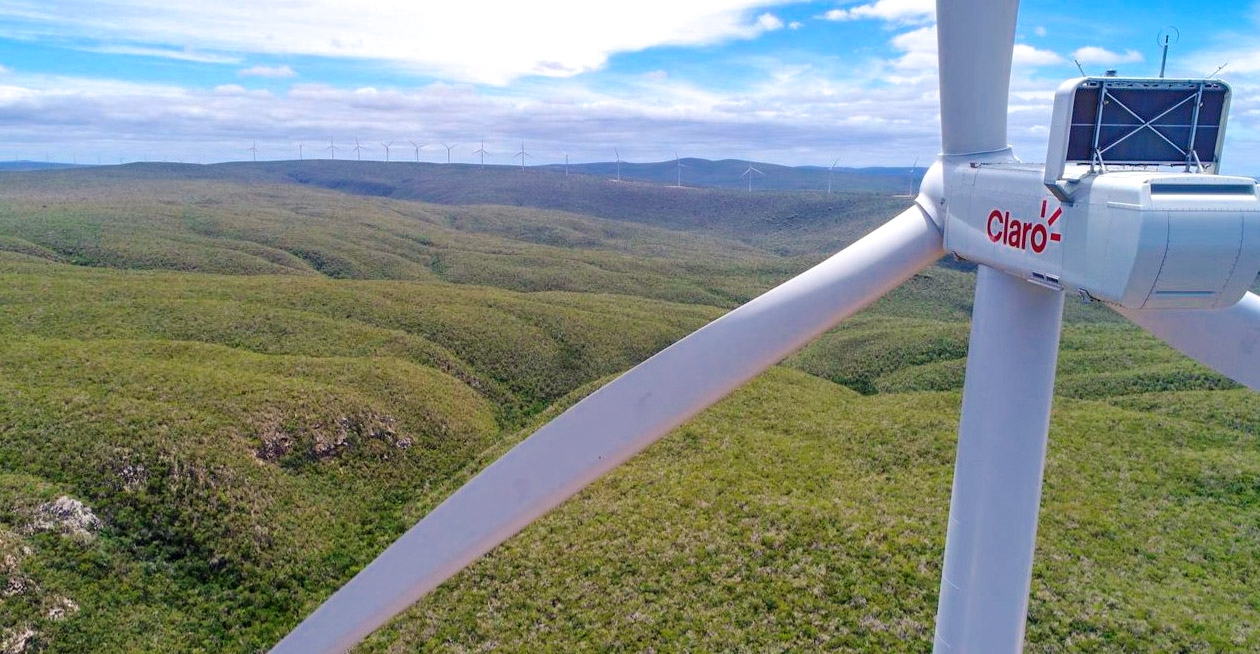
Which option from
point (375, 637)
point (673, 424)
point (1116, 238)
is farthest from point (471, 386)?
point (1116, 238)

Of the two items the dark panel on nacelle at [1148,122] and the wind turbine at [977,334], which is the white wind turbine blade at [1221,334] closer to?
the wind turbine at [977,334]

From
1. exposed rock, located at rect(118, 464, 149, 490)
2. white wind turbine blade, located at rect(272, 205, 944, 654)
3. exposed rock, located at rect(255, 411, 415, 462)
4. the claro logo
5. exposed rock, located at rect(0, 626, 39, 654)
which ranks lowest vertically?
exposed rock, located at rect(0, 626, 39, 654)

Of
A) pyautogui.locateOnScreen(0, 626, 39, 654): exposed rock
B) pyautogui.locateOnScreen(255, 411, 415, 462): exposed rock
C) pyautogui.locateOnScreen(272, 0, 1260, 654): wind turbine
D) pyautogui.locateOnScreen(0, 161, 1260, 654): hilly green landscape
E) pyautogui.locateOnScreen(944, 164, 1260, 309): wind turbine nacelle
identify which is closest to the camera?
pyautogui.locateOnScreen(944, 164, 1260, 309): wind turbine nacelle

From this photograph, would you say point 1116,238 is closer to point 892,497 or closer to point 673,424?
point 673,424

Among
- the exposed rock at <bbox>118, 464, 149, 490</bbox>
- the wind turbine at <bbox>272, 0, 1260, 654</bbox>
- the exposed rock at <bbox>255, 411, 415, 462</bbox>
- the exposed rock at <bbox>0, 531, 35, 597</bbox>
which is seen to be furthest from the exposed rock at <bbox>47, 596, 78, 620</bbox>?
the wind turbine at <bbox>272, 0, 1260, 654</bbox>

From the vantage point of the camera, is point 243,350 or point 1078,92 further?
point 243,350

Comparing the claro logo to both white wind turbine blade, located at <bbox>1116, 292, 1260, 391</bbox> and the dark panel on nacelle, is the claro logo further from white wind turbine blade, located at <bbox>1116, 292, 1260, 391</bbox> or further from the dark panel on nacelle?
white wind turbine blade, located at <bbox>1116, 292, 1260, 391</bbox>
